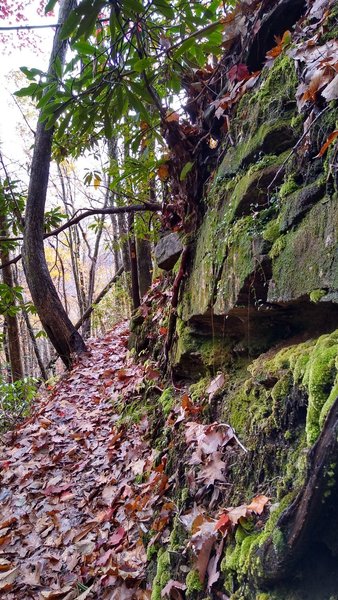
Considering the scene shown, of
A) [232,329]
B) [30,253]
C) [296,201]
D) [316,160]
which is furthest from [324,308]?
[30,253]

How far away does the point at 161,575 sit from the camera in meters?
2.01

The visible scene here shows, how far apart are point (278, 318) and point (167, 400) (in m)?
1.50

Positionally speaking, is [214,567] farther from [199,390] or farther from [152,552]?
[199,390]

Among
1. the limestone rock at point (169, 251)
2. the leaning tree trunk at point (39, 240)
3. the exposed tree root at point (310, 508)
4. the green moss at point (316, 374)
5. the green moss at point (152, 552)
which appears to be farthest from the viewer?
the leaning tree trunk at point (39, 240)

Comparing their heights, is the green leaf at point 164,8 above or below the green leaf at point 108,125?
above

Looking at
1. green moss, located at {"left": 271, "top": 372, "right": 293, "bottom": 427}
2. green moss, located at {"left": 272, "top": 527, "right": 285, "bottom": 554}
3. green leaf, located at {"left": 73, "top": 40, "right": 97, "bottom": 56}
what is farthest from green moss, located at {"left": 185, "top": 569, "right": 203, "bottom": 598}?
green leaf, located at {"left": 73, "top": 40, "right": 97, "bottom": 56}

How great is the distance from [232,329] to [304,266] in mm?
993

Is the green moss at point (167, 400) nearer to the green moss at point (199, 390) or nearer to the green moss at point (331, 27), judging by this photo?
the green moss at point (199, 390)

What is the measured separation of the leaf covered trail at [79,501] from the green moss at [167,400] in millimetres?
310

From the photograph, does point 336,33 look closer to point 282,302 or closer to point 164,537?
point 282,302

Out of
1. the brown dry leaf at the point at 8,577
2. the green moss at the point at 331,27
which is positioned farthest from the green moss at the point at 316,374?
the brown dry leaf at the point at 8,577

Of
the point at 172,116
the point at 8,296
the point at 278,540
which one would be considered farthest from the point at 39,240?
the point at 278,540

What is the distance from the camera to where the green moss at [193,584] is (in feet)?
5.72

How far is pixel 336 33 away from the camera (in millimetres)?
1900
